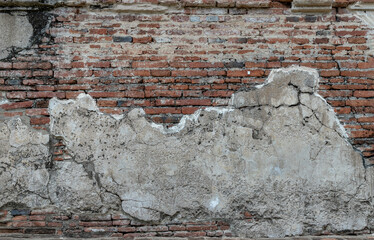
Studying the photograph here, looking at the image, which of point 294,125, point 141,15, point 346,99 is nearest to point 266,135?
point 294,125

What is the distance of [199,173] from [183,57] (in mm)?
1043

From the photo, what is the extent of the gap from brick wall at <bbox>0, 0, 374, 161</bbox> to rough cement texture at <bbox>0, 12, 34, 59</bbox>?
0.26 ft

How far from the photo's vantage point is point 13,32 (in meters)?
3.30

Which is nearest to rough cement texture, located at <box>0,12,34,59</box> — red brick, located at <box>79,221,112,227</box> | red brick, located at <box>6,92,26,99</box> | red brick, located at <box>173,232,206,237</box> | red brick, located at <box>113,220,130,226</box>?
red brick, located at <box>6,92,26,99</box>

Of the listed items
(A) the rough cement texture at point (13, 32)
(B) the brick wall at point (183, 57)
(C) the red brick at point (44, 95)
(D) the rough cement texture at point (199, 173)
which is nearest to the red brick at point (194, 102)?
(B) the brick wall at point (183, 57)

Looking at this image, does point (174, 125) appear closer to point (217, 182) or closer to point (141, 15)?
point (217, 182)

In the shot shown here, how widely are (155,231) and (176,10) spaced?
198 cm

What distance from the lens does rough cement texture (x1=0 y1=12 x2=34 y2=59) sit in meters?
3.29

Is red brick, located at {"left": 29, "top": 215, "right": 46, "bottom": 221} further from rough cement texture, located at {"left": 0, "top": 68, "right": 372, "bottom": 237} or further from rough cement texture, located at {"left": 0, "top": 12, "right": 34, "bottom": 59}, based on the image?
rough cement texture, located at {"left": 0, "top": 12, "right": 34, "bottom": 59}

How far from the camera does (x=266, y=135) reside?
3.23 meters

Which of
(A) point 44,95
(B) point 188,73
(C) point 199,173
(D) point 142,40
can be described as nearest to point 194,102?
(B) point 188,73

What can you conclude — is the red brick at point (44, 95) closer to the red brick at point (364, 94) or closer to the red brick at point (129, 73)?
the red brick at point (129, 73)

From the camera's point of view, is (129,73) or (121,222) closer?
(121,222)

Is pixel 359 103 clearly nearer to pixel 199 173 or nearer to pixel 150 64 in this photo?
pixel 199 173
